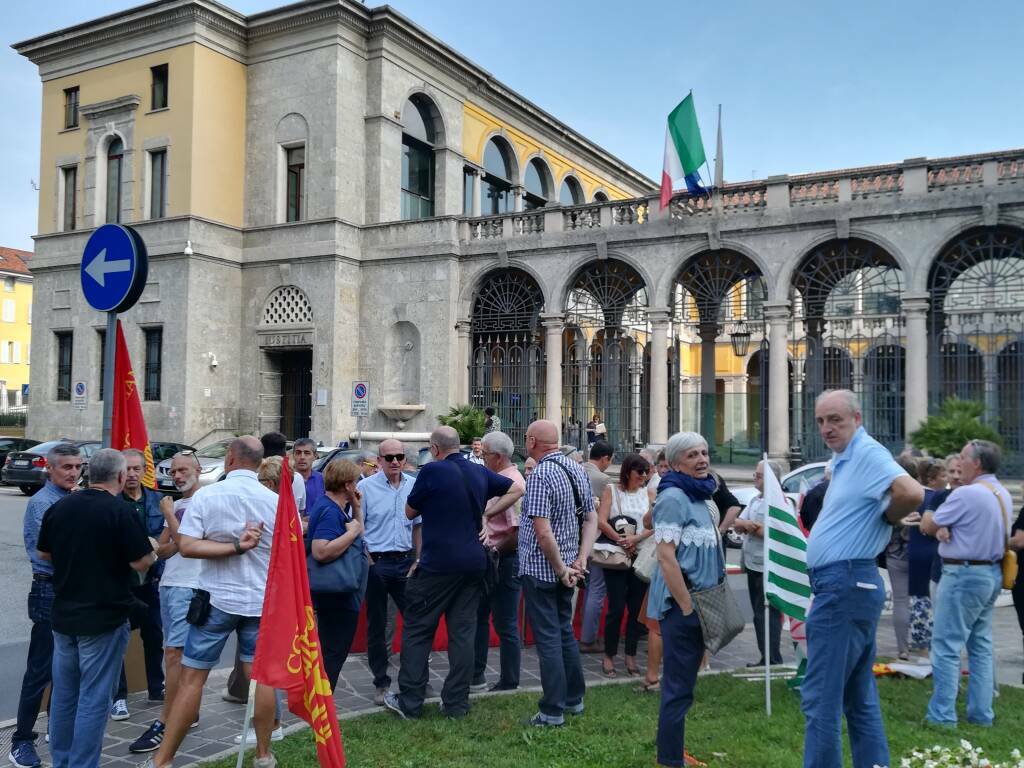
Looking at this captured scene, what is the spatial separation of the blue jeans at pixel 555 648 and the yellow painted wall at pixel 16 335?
58.3 metres

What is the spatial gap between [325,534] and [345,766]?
1487 mm

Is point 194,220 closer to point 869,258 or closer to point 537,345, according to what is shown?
point 537,345

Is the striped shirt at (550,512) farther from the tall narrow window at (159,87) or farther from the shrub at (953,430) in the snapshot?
the tall narrow window at (159,87)

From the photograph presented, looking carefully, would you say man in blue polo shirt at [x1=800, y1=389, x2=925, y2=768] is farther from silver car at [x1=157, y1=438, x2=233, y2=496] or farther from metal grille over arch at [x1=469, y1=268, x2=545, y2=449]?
metal grille over arch at [x1=469, y1=268, x2=545, y2=449]

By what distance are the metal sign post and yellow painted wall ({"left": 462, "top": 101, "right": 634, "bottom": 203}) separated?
24.5 meters

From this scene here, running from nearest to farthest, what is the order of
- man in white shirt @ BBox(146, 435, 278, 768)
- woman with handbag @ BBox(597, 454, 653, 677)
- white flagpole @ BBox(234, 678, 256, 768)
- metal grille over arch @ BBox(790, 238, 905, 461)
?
white flagpole @ BBox(234, 678, 256, 768) → man in white shirt @ BBox(146, 435, 278, 768) → woman with handbag @ BBox(597, 454, 653, 677) → metal grille over arch @ BBox(790, 238, 905, 461)

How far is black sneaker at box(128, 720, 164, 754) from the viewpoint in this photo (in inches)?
216

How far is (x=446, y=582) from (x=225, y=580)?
1616 mm

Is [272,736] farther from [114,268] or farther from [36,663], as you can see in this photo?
→ [114,268]

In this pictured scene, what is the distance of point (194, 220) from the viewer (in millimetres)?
25891

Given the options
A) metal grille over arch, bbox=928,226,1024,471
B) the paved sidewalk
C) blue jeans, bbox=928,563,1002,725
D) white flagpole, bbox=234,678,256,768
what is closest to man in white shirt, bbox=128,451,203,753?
the paved sidewalk

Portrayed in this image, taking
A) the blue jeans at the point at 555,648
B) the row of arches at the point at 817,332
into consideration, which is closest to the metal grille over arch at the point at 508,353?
the row of arches at the point at 817,332

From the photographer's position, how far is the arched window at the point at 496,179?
105 feet

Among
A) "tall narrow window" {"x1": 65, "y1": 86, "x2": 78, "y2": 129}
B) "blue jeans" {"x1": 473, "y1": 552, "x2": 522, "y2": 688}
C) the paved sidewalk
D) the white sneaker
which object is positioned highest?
"tall narrow window" {"x1": 65, "y1": 86, "x2": 78, "y2": 129}
